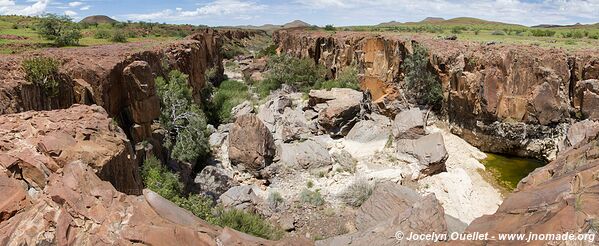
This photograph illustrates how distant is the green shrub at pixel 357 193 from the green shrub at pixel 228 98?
11118 mm

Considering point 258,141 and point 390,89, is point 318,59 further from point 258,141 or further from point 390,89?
point 258,141

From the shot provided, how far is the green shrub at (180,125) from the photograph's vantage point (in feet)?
53.9

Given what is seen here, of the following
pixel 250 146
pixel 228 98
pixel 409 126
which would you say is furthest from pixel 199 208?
pixel 228 98

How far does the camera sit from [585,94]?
59.1ft

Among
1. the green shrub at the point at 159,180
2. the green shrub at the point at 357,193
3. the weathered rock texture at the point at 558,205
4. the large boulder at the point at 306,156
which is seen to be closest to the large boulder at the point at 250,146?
the large boulder at the point at 306,156

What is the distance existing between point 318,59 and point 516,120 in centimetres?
2082

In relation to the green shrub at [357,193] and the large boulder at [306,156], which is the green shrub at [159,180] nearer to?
the large boulder at [306,156]

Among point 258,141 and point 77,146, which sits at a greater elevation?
point 77,146

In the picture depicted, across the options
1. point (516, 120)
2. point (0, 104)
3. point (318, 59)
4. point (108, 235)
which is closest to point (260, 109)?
point (318, 59)

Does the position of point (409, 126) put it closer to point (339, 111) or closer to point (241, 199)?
point (339, 111)

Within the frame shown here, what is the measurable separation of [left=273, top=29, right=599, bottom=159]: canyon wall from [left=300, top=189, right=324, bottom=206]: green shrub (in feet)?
35.7

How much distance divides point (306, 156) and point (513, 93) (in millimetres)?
11481

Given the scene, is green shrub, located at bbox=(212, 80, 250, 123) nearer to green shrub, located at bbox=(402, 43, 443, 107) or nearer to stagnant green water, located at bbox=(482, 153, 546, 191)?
green shrub, located at bbox=(402, 43, 443, 107)

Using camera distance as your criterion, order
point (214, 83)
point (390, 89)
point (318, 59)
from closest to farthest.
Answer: point (390, 89)
point (214, 83)
point (318, 59)
